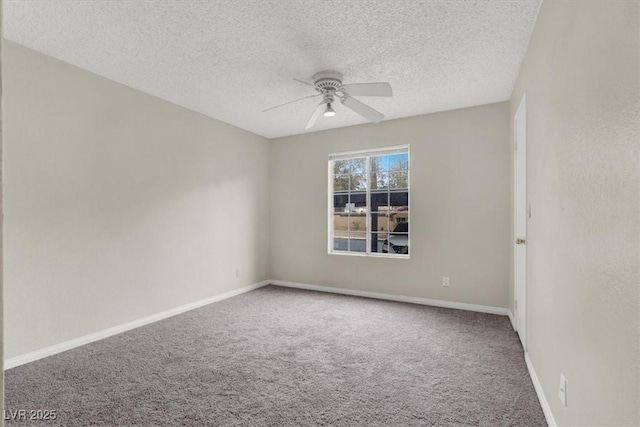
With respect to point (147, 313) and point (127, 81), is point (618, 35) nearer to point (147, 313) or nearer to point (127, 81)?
point (127, 81)

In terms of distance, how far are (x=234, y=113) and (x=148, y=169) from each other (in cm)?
133

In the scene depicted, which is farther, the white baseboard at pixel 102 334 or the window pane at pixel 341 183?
the window pane at pixel 341 183

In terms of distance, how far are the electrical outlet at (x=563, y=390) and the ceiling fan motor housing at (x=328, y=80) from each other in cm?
271

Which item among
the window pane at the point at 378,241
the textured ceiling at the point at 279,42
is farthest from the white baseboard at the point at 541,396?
the textured ceiling at the point at 279,42

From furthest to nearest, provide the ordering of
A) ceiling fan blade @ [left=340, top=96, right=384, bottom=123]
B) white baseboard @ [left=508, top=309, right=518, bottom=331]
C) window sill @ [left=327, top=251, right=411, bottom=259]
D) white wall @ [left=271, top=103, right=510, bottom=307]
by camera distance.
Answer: window sill @ [left=327, top=251, right=411, bottom=259]
white wall @ [left=271, top=103, right=510, bottom=307]
white baseboard @ [left=508, top=309, right=518, bottom=331]
ceiling fan blade @ [left=340, top=96, right=384, bottom=123]

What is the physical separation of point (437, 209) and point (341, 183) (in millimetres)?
1547

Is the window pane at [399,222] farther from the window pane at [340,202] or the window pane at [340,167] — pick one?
the window pane at [340,167]

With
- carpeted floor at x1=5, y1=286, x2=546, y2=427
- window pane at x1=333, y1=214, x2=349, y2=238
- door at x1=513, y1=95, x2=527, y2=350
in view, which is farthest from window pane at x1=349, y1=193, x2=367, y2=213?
door at x1=513, y1=95, x2=527, y2=350

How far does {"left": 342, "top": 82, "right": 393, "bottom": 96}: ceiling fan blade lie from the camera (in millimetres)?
2773

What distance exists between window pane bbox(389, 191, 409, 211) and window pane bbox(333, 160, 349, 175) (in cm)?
85

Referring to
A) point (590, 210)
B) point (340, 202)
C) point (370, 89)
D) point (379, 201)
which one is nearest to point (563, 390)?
point (590, 210)

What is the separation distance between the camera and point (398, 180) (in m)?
4.76

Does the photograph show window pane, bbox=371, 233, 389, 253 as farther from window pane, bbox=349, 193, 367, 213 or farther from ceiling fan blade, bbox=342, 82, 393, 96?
ceiling fan blade, bbox=342, 82, 393, 96

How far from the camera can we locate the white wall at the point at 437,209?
4.02 m
